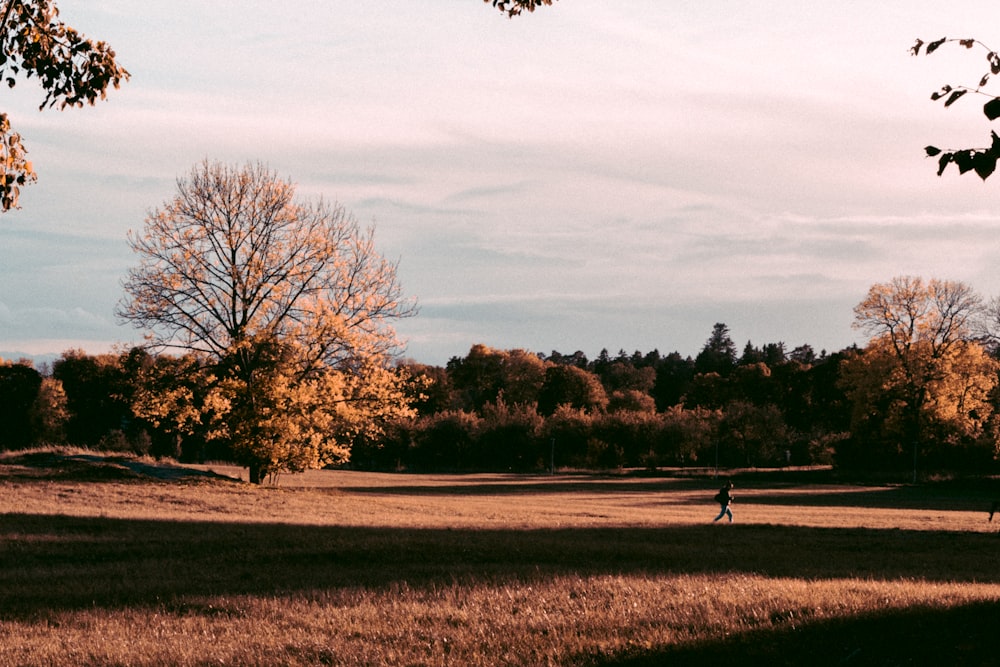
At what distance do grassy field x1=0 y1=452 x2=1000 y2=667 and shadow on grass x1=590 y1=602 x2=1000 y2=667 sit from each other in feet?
0.10

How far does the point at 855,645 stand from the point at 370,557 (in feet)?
39.2

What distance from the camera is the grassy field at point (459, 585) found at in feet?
32.3

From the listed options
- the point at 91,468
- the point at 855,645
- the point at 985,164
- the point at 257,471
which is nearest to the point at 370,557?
the point at 855,645

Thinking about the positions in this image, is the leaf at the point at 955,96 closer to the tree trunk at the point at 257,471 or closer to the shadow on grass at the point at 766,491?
the tree trunk at the point at 257,471

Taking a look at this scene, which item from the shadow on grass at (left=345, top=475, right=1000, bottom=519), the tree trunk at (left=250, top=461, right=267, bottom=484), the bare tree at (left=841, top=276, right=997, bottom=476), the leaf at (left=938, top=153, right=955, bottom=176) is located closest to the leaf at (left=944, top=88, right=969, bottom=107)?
the leaf at (left=938, top=153, right=955, bottom=176)

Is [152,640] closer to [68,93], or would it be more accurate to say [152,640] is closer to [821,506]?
[68,93]

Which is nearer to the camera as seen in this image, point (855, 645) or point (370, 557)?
point (855, 645)

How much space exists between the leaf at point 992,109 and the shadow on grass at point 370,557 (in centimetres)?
1079

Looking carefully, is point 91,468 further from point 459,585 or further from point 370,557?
point 459,585

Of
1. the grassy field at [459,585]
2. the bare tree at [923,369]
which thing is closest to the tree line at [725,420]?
the bare tree at [923,369]

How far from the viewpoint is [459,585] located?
14.8 metres

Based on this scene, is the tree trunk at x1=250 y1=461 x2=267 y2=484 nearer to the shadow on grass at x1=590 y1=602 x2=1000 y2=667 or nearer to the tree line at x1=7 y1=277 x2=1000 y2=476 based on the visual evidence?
the tree line at x1=7 y1=277 x2=1000 y2=476

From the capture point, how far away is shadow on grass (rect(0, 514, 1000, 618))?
15.4m

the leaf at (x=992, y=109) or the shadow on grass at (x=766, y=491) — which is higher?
the leaf at (x=992, y=109)
